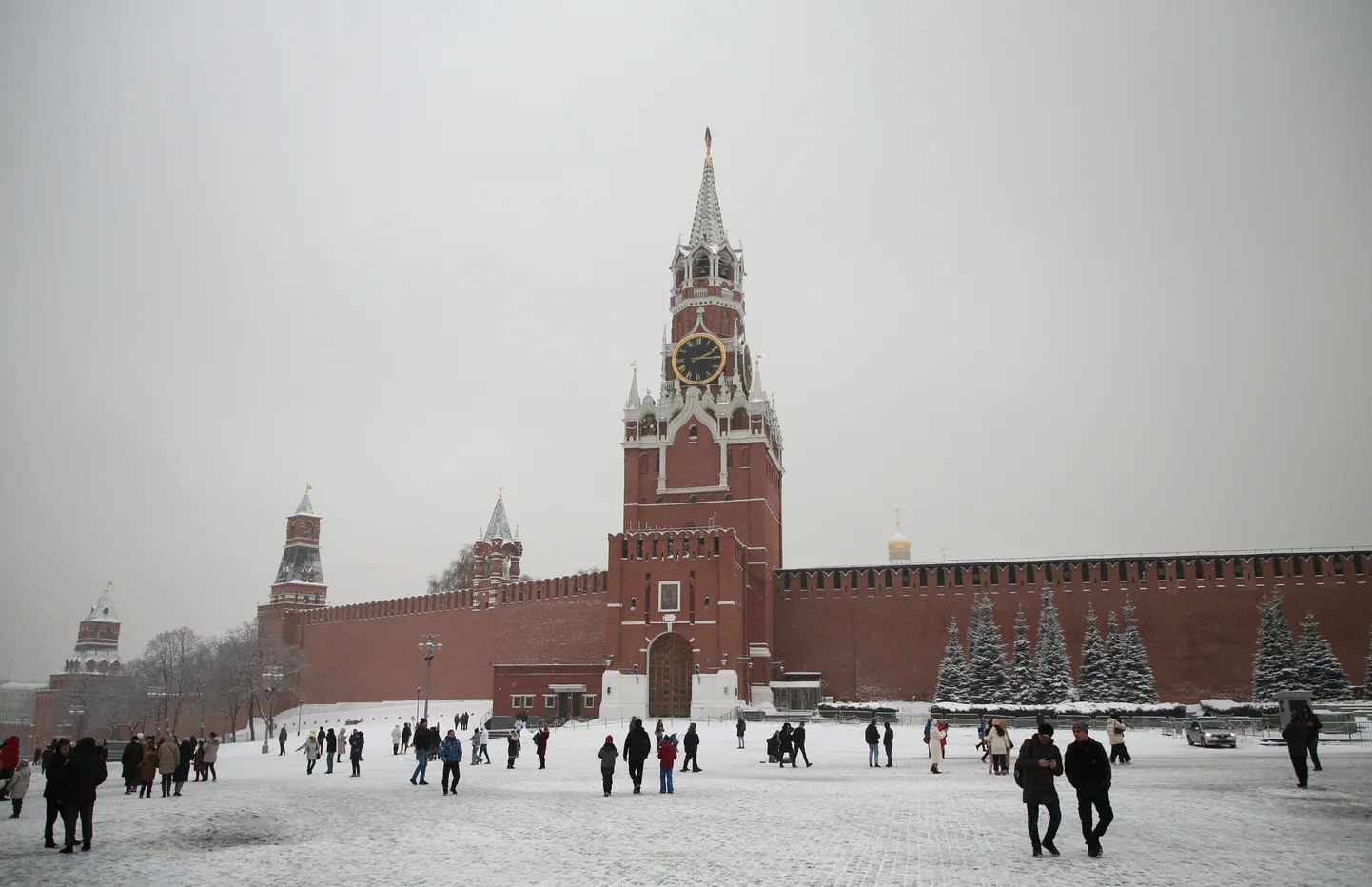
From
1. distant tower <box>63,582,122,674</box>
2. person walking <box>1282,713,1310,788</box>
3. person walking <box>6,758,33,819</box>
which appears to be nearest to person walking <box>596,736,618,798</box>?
person walking <box>6,758,33,819</box>

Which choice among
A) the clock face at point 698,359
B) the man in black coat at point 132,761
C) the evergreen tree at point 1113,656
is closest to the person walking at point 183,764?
the man in black coat at point 132,761

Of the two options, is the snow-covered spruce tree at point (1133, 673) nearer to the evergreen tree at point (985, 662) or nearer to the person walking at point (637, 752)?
the evergreen tree at point (985, 662)

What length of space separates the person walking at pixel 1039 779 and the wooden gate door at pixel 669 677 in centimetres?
3646

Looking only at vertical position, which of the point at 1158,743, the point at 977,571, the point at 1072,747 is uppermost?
the point at 977,571

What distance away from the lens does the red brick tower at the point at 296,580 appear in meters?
74.1

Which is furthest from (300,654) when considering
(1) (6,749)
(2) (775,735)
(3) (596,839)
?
(3) (596,839)

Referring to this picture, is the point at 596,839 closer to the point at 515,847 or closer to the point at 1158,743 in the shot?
the point at 515,847

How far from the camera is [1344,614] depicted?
151 ft

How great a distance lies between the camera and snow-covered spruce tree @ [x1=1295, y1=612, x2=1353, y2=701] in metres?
41.8

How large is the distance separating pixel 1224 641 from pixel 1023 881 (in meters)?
43.6

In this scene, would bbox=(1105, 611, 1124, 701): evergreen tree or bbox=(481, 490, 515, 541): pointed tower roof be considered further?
bbox=(481, 490, 515, 541): pointed tower roof

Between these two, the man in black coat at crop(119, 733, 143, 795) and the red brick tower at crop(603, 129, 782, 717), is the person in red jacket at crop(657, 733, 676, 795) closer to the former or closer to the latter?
the man in black coat at crop(119, 733, 143, 795)

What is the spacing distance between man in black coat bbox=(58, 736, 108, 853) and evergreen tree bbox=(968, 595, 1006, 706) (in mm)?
38788

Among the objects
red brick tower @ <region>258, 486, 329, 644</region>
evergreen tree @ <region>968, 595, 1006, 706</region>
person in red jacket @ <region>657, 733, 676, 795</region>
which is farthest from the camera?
red brick tower @ <region>258, 486, 329, 644</region>
